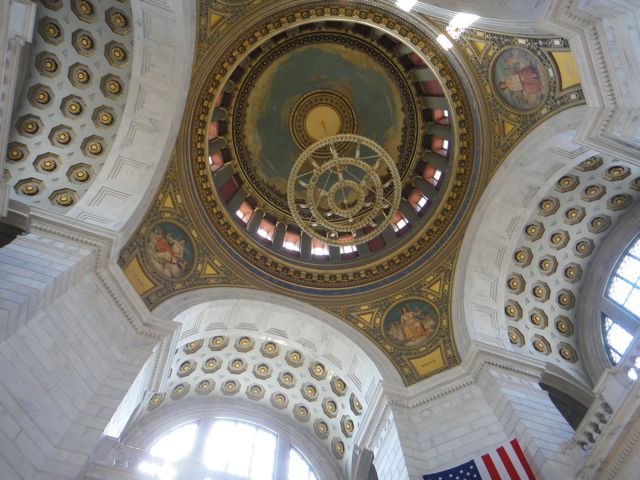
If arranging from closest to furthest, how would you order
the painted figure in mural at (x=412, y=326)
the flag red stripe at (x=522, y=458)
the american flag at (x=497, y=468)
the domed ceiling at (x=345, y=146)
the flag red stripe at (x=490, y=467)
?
1. the flag red stripe at (x=522, y=458)
2. the american flag at (x=497, y=468)
3. the flag red stripe at (x=490, y=467)
4. the domed ceiling at (x=345, y=146)
5. the painted figure in mural at (x=412, y=326)

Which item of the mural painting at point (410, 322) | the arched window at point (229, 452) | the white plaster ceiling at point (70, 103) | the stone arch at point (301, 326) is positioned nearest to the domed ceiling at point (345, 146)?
the mural painting at point (410, 322)

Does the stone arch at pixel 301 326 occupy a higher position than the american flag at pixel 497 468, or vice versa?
the stone arch at pixel 301 326

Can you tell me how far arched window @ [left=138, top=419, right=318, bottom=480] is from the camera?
47.5ft

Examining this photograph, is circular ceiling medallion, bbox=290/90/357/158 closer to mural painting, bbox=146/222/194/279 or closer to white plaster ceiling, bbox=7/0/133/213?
mural painting, bbox=146/222/194/279

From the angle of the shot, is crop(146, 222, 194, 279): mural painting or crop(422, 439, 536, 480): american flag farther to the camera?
crop(146, 222, 194, 279): mural painting

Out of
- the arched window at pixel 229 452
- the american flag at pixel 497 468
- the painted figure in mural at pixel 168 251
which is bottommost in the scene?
the american flag at pixel 497 468

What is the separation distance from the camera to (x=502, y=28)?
433 inches

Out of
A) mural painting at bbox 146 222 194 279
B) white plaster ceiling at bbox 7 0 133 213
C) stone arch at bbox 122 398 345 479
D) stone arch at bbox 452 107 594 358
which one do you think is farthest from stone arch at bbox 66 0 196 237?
stone arch at bbox 452 107 594 358

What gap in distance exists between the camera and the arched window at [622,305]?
13609mm

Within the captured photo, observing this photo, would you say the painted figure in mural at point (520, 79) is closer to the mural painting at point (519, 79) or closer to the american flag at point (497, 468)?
the mural painting at point (519, 79)

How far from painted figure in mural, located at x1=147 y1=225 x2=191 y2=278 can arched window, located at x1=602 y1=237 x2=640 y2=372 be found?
11792 mm

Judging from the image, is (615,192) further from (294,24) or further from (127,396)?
(127,396)

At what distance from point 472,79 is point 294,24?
5062 mm

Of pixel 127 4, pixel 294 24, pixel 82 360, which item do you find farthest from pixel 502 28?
pixel 82 360
